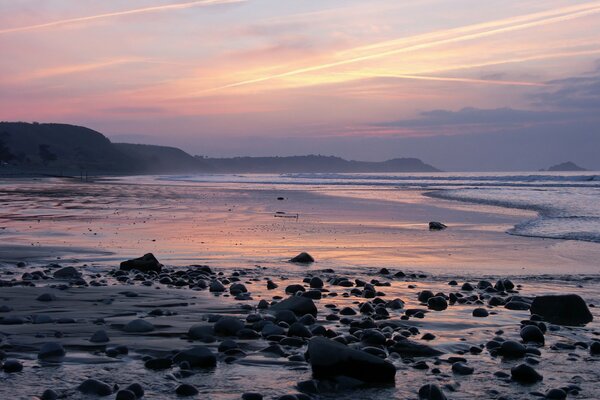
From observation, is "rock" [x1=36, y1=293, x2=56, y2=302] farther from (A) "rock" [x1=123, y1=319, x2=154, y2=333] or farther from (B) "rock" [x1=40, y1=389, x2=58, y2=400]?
(B) "rock" [x1=40, y1=389, x2=58, y2=400]

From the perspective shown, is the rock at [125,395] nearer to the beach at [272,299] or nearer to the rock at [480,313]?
the beach at [272,299]

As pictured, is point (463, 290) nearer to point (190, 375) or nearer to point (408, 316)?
point (408, 316)

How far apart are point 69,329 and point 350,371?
3178 mm

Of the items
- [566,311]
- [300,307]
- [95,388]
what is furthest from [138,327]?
[566,311]

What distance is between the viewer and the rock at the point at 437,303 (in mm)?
8422

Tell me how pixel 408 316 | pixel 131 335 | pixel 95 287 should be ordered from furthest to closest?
1. pixel 95 287
2. pixel 408 316
3. pixel 131 335

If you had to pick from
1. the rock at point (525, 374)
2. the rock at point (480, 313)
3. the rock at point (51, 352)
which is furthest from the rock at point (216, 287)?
the rock at point (525, 374)

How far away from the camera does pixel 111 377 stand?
5.13 meters

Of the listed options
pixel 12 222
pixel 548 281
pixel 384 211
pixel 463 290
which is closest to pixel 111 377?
pixel 463 290

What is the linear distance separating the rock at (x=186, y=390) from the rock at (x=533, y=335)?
354 centimetres

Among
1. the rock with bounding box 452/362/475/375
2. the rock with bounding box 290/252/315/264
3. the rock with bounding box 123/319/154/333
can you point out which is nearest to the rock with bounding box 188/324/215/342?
the rock with bounding box 123/319/154/333

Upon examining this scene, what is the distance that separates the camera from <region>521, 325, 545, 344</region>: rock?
21.8ft

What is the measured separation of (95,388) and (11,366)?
0.93 meters

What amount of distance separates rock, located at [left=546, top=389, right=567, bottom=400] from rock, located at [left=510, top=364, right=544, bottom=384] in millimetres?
387
